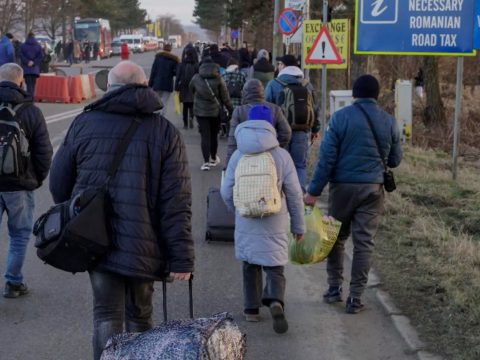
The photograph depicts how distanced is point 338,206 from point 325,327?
0.91m

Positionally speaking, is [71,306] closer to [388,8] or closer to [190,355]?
[190,355]

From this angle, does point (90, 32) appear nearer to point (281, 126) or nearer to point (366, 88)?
point (281, 126)

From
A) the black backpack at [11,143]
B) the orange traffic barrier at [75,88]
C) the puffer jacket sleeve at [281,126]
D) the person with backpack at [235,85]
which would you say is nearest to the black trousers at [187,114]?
the person with backpack at [235,85]

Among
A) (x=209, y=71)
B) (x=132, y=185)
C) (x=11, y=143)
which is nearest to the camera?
(x=132, y=185)

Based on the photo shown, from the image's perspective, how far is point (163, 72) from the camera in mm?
17094

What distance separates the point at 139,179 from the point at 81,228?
1.21 ft

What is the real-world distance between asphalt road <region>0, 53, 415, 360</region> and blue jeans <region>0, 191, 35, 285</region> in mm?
269

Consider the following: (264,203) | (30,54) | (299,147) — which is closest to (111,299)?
(264,203)

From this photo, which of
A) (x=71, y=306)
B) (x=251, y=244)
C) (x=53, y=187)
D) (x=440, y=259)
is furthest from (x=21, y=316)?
(x=440, y=259)

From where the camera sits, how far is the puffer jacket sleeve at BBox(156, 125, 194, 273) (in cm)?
412

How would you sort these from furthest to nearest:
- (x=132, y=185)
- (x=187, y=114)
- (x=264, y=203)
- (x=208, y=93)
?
(x=187, y=114) < (x=208, y=93) < (x=264, y=203) < (x=132, y=185)

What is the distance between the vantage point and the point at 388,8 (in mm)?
12320

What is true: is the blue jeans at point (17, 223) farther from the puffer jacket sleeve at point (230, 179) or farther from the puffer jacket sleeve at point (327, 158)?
the puffer jacket sleeve at point (327, 158)

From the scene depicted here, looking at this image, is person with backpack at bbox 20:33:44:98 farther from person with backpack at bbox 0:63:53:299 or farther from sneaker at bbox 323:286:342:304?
sneaker at bbox 323:286:342:304
